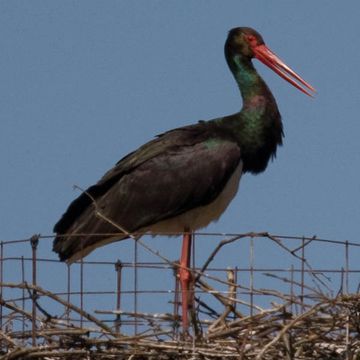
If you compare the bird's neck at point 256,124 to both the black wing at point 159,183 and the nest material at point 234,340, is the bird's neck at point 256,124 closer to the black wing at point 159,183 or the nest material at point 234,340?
the black wing at point 159,183

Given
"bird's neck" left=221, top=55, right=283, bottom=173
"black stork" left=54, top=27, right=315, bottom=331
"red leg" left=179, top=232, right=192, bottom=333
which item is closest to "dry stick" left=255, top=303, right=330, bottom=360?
"red leg" left=179, top=232, right=192, bottom=333

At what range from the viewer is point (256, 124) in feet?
45.2

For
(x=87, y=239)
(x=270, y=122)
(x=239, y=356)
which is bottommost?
(x=239, y=356)

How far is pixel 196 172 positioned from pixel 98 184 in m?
0.81

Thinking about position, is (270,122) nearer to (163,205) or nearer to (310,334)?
(163,205)

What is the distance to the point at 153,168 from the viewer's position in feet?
44.5

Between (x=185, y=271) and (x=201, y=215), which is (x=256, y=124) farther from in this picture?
(x=185, y=271)

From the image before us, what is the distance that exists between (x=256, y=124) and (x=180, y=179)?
824mm

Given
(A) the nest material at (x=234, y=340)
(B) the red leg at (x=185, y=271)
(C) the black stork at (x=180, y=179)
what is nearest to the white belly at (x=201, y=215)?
(C) the black stork at (x=180, y=179)

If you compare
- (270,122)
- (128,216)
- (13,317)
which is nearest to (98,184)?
(128,216)

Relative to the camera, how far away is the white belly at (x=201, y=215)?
1338cm

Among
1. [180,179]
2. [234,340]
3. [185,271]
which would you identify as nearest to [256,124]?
[180,179]

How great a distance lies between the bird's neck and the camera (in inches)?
538

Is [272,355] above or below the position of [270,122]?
below
